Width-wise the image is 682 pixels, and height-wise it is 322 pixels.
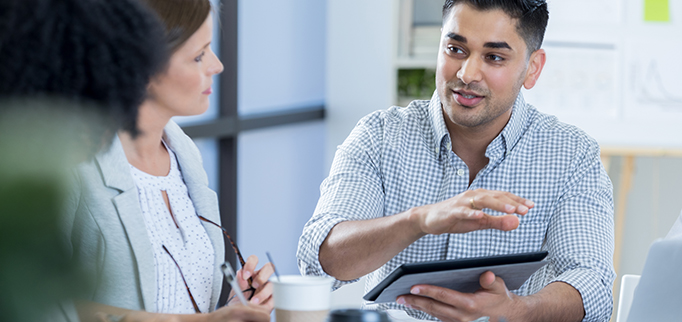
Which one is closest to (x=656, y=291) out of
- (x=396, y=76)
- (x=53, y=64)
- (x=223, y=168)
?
(x=53, y=64)

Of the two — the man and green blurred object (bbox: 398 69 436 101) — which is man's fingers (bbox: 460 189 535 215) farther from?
green blurred object (bbox: 398 69 436 101)

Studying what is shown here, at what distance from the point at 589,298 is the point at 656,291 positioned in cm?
41

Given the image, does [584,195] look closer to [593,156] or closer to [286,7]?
[593,156]

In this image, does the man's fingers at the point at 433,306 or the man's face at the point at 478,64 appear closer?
the man's fingers at the point at 433,306

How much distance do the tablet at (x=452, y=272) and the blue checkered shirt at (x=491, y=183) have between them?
0.41m

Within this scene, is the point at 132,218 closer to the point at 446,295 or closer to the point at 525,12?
the point at 446,295

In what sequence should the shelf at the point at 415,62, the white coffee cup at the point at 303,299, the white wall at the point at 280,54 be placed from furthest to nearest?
the shelf at the point at 415,62, the white wall at the point at 280,54, the white coffee cup at the point at 303,299

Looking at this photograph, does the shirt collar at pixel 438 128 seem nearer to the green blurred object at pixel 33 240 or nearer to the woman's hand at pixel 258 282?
the woman's hand at pixel 258 282

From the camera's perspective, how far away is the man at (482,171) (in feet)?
4.61

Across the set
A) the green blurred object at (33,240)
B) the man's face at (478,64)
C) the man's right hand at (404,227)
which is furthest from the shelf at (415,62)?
the green blurred object at (33,240)

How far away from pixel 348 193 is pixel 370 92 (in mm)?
1897

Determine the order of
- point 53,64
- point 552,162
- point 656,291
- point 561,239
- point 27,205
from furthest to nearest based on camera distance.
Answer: point 552,162 → point 561,239 → point 656,291 → point 53,64 → point 27,205

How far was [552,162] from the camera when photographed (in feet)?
5.27

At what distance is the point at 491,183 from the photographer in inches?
63.4
